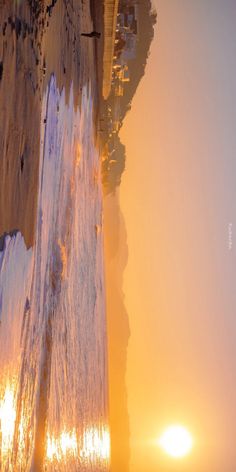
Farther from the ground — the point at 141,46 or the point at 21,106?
the point at 141,46

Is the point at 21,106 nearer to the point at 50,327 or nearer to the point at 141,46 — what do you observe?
the point at 50,327

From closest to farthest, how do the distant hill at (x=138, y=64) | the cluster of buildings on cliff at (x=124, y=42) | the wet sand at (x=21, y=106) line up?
the wet sand at (x=21, y=106), the cluster of buildings on cliff at (x=124, y=42), the distant hill at (x=138, y=64)

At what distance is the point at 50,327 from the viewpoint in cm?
63

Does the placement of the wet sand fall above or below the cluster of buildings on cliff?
below

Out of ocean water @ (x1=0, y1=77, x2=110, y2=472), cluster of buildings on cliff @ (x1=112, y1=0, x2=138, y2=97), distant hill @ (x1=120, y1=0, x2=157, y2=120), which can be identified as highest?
distant hill @ (x1=120, y1=0, x2=157, y2=120)

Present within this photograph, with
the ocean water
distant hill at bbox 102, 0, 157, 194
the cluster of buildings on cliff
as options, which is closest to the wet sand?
A: the ocean water

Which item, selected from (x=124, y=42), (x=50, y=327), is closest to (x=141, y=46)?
(x=124, y=42)

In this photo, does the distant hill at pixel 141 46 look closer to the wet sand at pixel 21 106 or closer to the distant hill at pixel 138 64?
the distant hill at pixel 138 64

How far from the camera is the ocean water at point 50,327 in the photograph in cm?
38

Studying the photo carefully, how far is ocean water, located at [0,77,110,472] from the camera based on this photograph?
0.38 metres

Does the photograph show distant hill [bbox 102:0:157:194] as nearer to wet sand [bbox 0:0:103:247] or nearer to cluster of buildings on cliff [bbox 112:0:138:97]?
cluster of buildings on cliff [bbox 112:0:138:97]

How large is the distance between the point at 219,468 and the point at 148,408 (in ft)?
4.58

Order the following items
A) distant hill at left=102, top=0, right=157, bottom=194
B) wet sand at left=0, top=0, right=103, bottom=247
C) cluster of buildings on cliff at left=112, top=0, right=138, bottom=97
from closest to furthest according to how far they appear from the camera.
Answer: wet sand at left=0, top=0, right=103, bottom=247
cluster of buildings on cliff at left=112, top=0, right=138, bottom=97
distant hill at left=102, top=0, right=157, bottom=194

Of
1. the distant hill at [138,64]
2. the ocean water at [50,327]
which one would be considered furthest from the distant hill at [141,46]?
the ocean water at [50,327]
